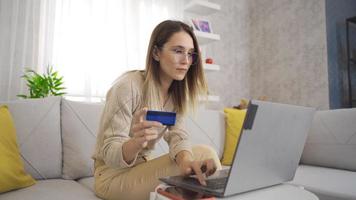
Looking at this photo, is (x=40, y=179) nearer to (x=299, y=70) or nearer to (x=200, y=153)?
(x=200, y=153)

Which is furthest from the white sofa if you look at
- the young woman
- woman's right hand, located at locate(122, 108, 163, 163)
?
woman's right hand, located at locate(122, 108, 163, 163)

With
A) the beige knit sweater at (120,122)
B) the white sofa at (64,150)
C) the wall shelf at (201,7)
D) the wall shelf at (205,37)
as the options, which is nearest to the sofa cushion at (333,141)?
the white sofa at (64,150)

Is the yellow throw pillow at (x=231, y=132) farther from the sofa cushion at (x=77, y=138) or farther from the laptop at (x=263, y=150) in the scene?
the laptop at (x=263, y=150)

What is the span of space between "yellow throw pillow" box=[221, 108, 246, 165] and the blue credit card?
3.95 feet

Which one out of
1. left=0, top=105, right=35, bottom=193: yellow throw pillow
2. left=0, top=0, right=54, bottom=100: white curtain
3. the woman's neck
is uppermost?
left=0, top=0, right=54, bottom=100: white curtain

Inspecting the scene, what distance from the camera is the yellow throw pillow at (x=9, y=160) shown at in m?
0.99

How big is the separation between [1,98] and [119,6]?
1.14m

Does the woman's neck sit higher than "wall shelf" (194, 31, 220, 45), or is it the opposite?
"wall shelf" (194, 31, 220, 45)

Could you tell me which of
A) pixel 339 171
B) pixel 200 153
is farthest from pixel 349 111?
pixel 200 153

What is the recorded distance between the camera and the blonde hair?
1029 millimetres

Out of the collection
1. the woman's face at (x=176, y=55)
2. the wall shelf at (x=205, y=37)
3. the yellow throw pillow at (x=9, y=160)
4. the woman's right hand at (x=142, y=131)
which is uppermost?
the wall shelf at (x=205, y=37)

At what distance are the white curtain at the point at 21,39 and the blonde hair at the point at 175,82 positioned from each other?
1.22m

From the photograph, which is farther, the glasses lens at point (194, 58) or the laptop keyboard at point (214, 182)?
the glasses lens at point (194, 58)

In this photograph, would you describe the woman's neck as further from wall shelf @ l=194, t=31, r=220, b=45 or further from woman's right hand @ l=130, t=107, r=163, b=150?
wall shelf @ l=194, t=31, r=220, b=45
